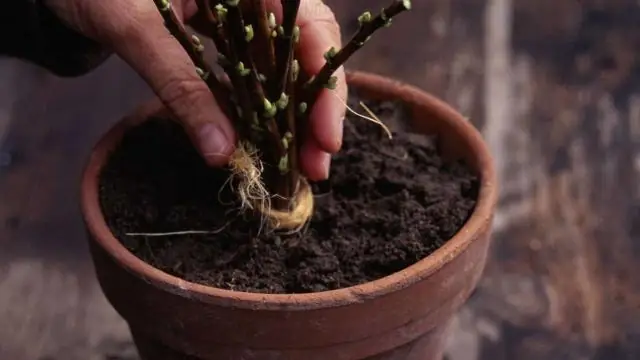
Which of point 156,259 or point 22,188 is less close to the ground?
point 156,259

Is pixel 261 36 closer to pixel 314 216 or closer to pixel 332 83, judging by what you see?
pixel 332 83

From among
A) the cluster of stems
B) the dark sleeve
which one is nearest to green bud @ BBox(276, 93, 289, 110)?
the cluster of stems

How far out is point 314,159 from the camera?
817 mm

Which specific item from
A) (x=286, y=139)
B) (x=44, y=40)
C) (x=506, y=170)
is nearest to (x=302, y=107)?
(x=286, y=139)

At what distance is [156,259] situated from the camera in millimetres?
799

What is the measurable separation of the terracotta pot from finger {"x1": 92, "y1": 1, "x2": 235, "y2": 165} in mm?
108

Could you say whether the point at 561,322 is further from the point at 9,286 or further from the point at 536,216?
the point at 9,286

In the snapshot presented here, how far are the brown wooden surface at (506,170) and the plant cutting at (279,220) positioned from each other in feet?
0.86

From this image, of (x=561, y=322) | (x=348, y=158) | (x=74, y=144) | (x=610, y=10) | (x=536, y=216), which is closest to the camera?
(x=348, y=158)

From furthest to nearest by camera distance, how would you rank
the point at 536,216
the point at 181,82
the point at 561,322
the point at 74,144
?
the point at 74,144
the point at 536,216
the point at 561,322
the point at 181,82

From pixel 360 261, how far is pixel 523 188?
499 millimetres

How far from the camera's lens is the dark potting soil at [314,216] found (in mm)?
788

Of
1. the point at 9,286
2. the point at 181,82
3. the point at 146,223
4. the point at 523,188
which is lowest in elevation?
the point at 9,286

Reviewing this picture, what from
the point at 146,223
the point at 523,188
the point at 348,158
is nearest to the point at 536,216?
the point at 523,188
